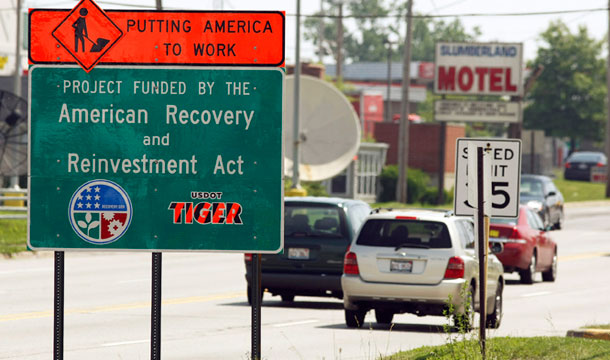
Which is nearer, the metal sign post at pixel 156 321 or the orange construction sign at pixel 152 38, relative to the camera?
the metal sign post at pixel 156 321

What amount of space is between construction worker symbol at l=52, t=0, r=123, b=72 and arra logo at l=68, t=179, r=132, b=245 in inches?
36.9

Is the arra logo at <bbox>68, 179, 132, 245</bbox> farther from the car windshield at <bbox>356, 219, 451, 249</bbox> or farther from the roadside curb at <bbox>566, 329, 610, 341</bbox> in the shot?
the car windshield at <bbox>356, 219, 451, 249</bbox>

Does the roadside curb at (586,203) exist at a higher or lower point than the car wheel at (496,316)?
lower

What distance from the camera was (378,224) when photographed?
16.5m

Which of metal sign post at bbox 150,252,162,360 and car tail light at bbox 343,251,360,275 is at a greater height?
metal sign post at bbox 150,252,162,360

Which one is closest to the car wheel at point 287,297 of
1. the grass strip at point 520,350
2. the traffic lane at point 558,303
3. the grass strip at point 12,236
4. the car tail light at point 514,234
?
the traffic lane at point 558,303

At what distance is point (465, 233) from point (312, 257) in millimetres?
2784

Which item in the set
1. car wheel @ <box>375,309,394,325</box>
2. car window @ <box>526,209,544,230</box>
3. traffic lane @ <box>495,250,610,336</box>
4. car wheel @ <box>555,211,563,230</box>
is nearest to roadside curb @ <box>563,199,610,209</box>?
car wheel @ <box>555,211,563,230</box>

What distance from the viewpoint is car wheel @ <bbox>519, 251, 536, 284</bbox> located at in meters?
24.2

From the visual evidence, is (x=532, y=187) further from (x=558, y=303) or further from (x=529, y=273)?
(x=558, y=303)

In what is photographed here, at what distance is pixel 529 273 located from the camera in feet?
79.5

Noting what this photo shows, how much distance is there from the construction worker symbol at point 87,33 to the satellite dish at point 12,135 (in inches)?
1047

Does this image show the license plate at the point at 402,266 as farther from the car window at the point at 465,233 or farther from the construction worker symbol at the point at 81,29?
the construction worker symbol at the point at 81,29

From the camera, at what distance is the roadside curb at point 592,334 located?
13574 mm
